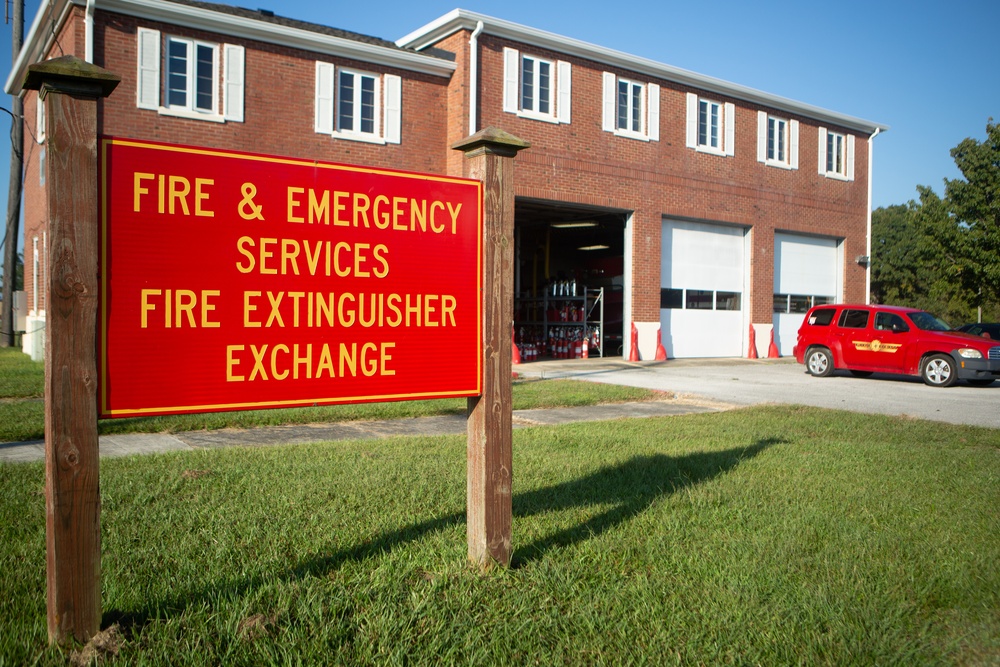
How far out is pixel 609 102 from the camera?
22531 millimetres

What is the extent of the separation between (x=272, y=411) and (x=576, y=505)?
19.0 ft

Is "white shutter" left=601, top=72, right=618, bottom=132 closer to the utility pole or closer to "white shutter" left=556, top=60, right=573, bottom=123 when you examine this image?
"white shutter" left=556, top=60, right=573, bottom=123

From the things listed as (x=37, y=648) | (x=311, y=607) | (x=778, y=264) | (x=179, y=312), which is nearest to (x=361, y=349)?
(x=179, y=312)

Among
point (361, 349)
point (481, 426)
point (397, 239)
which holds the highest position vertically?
point (397, 239)

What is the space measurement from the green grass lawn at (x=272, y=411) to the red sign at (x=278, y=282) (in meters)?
4.78

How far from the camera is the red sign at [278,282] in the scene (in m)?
3.50

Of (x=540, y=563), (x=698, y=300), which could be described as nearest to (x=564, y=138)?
(x=698, y=300)

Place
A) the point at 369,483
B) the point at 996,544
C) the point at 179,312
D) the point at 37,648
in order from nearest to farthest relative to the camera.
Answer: the point at 37,648 < the point at 179,312 < the point at 996,544 < the point at 369,483

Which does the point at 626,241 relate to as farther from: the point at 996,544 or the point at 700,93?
the point at 996,544

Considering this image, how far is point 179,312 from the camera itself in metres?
3.63

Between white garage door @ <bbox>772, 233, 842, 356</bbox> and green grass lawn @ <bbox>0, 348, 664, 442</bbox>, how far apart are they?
14.6 metres

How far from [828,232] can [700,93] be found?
301 inches

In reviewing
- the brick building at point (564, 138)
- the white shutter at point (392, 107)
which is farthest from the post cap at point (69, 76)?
the white shutter at point (392, 107)

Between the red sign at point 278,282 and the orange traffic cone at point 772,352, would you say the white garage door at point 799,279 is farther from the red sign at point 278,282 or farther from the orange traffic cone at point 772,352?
the red sign at point 278,282
